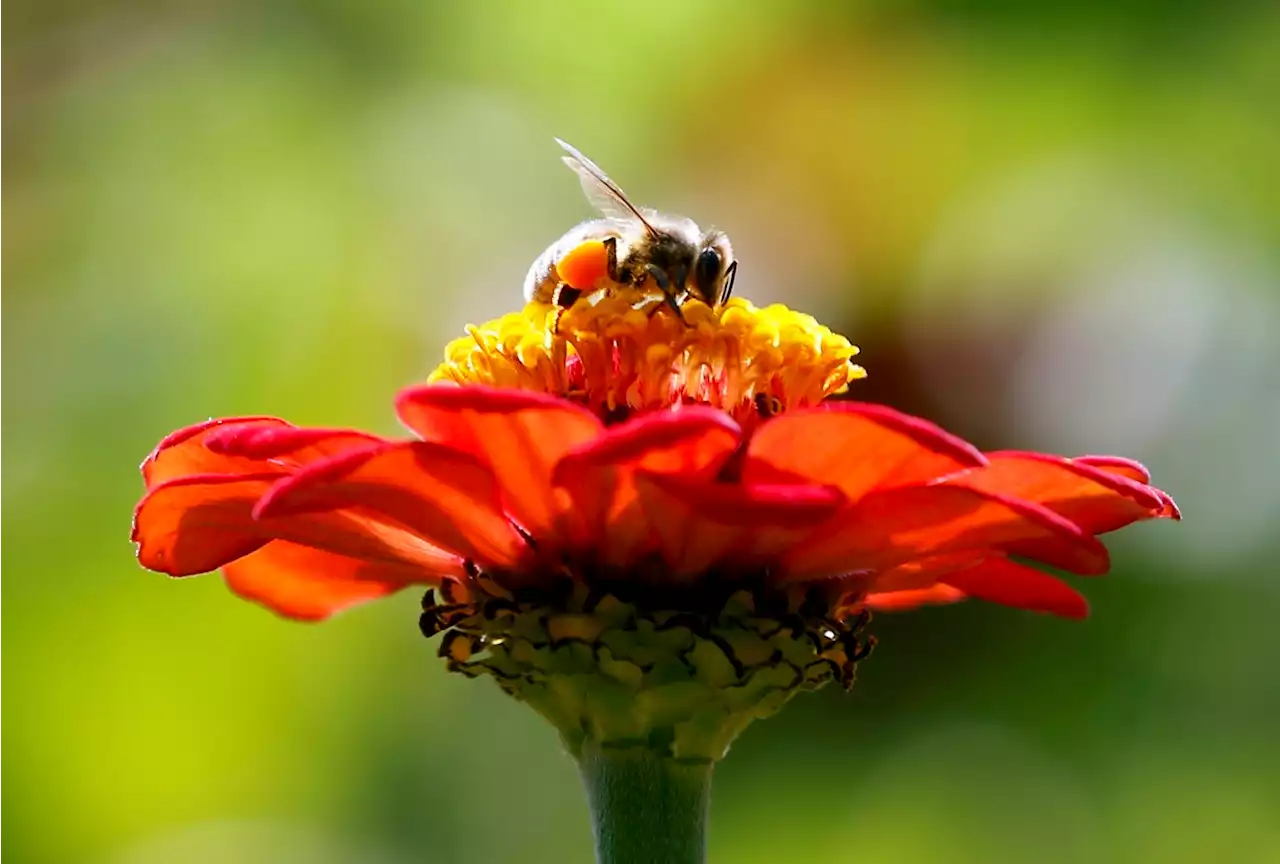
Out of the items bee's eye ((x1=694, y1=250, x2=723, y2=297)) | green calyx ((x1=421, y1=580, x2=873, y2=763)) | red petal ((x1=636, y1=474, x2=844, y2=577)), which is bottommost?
green calyx ((x1=421, y1=580, x2=873, y2=763))

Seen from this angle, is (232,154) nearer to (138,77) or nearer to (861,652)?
(138,77)

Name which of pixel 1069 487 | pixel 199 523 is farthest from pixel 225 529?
pixel 1069 487

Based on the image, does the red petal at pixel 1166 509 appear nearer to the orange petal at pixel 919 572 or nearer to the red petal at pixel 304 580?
the orange petal at pixel 919 572

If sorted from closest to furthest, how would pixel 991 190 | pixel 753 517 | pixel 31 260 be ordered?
pixel 753 517 → pixel 31 260 → pixel 991 190

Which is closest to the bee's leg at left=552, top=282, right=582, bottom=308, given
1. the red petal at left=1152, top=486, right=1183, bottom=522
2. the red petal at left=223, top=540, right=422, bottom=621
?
the red petal at left=223, top=540, right=422, bottom=621

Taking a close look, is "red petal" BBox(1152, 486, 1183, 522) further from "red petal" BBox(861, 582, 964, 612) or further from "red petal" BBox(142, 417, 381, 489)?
"red petal" BBox(142, 417, 381, 489)

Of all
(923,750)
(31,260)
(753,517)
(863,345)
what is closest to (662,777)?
(753,517)
